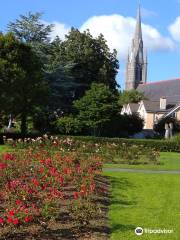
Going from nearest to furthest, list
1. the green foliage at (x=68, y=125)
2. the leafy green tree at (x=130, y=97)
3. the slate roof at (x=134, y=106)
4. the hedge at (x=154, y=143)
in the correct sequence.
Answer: the hedge at (x=154, y=143) → the green foliage at (x=68, y=125) → the slate roof at (x=134, y=106) → the leafy green tree at (x=130, y=97)

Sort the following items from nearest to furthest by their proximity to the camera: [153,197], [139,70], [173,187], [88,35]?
[153,197] → [173,187] → [88,35] → [139,70]

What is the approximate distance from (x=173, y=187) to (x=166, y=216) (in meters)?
5.96

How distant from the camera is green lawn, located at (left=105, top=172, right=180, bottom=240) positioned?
35.2 ft

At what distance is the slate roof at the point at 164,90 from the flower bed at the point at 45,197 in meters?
85.5

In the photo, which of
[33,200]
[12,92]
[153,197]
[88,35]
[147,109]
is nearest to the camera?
[33,200]

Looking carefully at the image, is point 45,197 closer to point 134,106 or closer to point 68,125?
point 68,125

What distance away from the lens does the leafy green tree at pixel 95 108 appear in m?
61.7

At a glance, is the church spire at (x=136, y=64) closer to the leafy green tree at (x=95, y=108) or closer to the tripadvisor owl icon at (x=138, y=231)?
the leafy green tree at (x=95, y=108)

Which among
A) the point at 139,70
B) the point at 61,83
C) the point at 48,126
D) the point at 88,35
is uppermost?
the point at 139,70

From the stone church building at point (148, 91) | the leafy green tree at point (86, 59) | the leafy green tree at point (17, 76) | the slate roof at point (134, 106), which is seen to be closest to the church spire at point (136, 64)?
the stone church building at point (148, 91)

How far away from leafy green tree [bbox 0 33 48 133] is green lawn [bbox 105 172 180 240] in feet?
89.6

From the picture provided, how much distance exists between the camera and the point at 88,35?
6975cm

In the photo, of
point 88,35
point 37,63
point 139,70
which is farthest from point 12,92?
point 139,70

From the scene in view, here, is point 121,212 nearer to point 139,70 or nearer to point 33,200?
point 33,200
